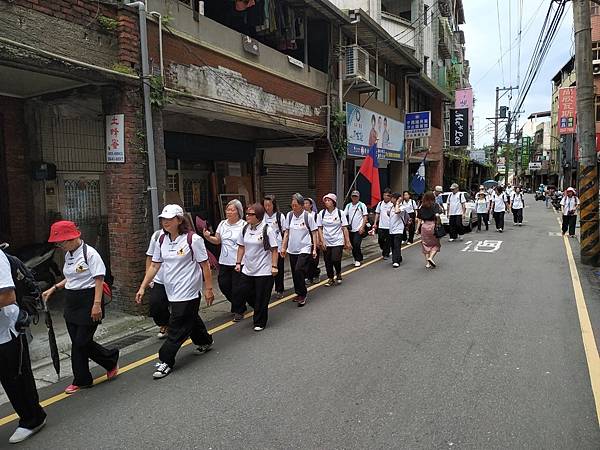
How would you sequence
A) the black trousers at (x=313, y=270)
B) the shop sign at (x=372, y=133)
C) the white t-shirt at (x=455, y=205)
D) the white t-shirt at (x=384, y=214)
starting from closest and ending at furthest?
the black trousers at (x=313, y=270)
the white t-shirt at (x=384, y=214)
the shop sign at (x=372, y=133)
the white t-shirt at (x=455, y=205)

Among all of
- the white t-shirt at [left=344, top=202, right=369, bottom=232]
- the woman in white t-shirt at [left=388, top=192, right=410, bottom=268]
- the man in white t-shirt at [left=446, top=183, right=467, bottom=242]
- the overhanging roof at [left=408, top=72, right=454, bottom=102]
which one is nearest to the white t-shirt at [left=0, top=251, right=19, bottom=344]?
the white t-shirt at [left=344, top=202, right=369, bottom=232]

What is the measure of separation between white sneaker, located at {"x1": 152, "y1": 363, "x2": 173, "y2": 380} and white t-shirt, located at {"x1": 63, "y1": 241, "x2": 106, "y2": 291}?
3.35ft

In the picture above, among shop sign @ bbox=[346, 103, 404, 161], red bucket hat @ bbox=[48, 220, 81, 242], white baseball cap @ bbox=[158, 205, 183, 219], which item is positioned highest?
shop sign @ bbox=[346, 103, 404, 161]

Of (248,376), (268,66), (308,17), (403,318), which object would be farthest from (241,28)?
(248,376)

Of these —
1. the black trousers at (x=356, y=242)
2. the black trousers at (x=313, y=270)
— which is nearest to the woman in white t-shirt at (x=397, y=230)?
the black trousers at (x=356, y=242)

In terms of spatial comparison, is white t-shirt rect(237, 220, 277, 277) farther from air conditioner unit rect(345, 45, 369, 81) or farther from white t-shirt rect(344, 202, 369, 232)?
air conditioner unit rect(345, 45, 369, 81)

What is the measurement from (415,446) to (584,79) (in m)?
10.3

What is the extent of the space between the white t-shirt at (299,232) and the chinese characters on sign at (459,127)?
23.0 m

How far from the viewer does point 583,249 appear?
34.8 ft

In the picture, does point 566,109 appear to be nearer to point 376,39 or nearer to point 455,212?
point 455,212

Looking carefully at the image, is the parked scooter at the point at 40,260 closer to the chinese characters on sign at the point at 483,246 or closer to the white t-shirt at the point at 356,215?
the white t-shirt at the point at 356,215

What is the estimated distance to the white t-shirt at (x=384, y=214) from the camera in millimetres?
10962

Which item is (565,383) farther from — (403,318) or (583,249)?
(583,249)

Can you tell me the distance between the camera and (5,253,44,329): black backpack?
3449 mm
